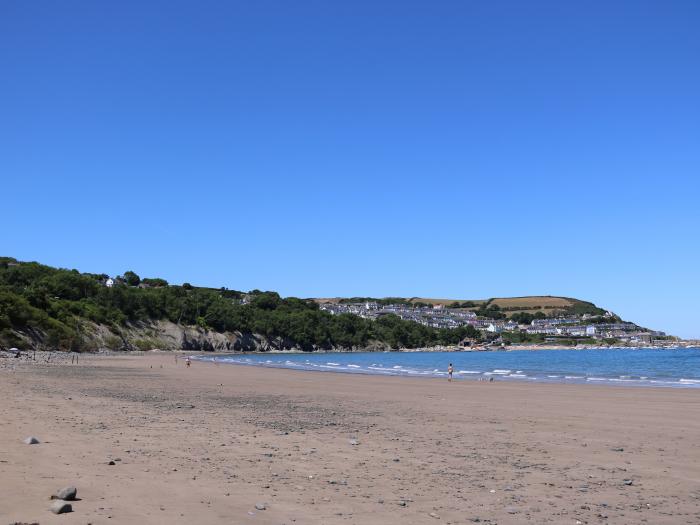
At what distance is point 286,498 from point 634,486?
491 cm

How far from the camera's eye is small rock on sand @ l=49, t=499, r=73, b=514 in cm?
605

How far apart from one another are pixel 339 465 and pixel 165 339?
5057 inches

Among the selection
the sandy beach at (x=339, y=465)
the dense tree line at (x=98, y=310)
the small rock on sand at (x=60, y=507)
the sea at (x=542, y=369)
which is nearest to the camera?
the small rock on sand at (x=60, y=507)

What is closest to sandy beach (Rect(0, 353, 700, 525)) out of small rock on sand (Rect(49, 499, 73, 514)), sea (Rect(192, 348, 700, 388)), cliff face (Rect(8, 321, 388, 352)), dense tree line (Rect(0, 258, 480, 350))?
small rock on sand (Rect(49, 499, 73, 514))

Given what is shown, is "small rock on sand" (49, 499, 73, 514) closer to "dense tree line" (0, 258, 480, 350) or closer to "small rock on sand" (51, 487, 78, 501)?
"small rock on sand" (51, 487, 78, 501)

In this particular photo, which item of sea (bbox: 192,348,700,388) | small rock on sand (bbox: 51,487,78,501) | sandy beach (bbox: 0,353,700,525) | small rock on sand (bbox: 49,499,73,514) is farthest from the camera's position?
sea (bbox: 192,348,700,388)

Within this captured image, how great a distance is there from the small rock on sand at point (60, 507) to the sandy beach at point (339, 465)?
0.09m

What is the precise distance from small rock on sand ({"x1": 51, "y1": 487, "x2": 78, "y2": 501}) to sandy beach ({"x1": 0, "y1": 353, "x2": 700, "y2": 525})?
14 cm

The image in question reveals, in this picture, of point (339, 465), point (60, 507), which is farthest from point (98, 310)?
point (60, 507)

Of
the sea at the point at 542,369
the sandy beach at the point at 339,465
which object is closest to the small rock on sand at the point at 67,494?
the sandy beach at the point at 339,465

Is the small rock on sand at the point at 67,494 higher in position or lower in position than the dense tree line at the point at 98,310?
lower

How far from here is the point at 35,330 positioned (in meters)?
77.2

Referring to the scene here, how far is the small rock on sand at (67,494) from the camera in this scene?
6.50 meters

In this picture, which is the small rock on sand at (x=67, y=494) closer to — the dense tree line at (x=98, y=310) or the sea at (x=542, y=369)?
the sea at (x=542, y=369)
